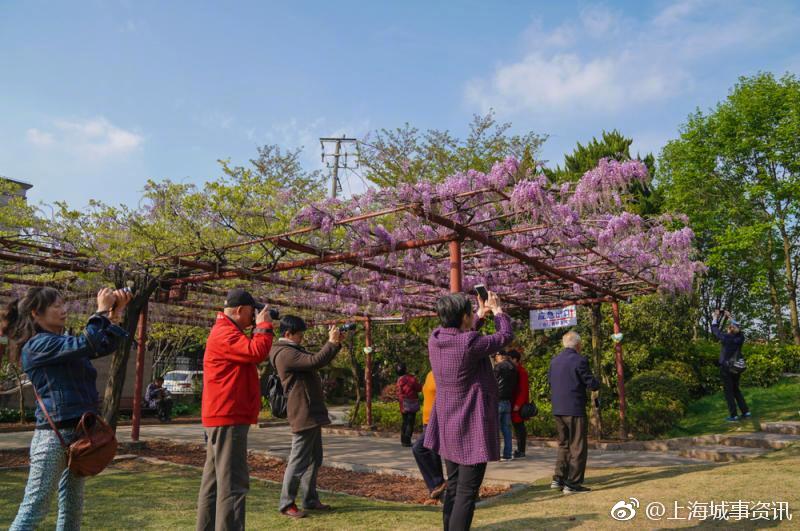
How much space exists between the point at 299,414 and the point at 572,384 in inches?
104

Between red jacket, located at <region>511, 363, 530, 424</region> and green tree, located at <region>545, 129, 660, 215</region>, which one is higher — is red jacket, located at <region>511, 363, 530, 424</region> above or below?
below

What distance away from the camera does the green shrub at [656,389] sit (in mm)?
13125

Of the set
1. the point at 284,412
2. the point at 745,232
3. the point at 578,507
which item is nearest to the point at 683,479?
the point at 578,507

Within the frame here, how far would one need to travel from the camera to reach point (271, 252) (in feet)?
27.1

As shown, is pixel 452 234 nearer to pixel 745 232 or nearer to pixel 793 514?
pixel 793 514

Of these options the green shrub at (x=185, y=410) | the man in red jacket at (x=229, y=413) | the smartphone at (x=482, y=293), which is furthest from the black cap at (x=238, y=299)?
the green shrub at (x=185, y=410)

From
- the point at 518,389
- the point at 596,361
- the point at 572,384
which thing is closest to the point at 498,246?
the point at 572,384

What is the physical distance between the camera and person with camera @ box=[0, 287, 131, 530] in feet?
9.47

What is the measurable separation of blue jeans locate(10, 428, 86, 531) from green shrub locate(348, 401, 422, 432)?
10294 mm

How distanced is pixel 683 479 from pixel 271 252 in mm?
5657

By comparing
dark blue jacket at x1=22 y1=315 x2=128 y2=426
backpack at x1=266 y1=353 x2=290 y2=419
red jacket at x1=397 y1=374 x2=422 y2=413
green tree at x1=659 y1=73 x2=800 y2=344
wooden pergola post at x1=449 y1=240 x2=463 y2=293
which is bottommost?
red jacket at x1=397 y1=374 x2=422 y2=413

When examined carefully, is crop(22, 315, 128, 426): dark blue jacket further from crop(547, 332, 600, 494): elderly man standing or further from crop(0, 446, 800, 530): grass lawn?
crop(547, 332, 600, 494): elderly man standing

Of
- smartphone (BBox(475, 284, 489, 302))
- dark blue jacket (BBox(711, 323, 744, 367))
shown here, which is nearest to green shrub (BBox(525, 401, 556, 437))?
dark blue jacket (BBox(711, 323, 744, 367))

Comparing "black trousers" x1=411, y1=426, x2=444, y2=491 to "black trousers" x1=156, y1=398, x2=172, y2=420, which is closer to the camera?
"black trousers" x1=411, y1=426, x2=444, y2=491
